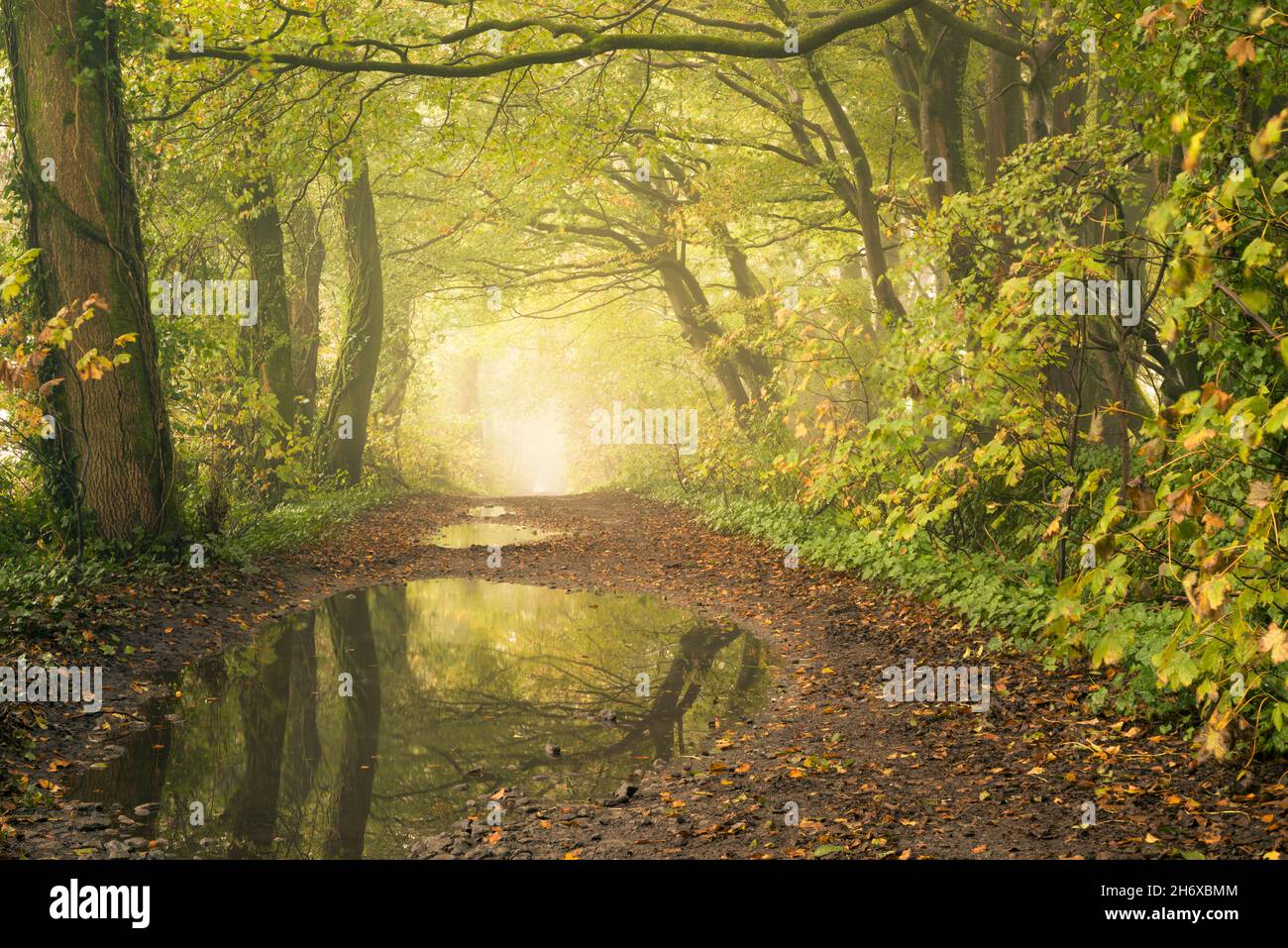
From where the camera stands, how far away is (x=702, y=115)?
2231cm

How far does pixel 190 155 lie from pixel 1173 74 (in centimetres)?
1055

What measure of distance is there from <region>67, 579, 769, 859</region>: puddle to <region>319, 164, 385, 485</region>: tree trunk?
32.2ft

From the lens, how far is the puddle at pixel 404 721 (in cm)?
501

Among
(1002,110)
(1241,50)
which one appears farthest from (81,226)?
(1002,110)

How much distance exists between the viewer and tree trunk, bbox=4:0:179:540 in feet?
30.1

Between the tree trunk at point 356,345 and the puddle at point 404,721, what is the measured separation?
9.81 m

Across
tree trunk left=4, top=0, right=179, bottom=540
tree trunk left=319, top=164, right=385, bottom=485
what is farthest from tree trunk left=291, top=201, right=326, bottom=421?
tree trunk left=4, top=0, right=179, bottom=540

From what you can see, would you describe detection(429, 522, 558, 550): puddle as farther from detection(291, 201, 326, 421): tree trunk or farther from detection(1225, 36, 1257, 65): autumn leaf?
detection(1225, 36, 1257, 65): autumn leaf

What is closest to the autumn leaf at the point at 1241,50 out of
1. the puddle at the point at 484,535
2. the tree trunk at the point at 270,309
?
the puddle at the point at 484,535

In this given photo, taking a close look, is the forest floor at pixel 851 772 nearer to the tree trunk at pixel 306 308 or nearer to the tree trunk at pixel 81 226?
the tree trunk at pixel 81 226

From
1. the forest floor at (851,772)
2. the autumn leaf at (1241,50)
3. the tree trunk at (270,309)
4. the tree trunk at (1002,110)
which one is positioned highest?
the tree trunk at (1002,110)

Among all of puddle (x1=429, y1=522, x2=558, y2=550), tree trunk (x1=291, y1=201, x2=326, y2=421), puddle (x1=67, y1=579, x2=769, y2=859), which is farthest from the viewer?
tree trunk (x1=291, y1=201, x2=326, y2=421)
